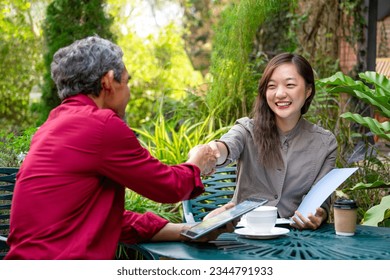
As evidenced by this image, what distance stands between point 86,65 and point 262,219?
0.80 meters

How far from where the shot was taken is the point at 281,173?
2887 millimetres

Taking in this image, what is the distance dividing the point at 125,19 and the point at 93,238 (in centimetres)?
1137

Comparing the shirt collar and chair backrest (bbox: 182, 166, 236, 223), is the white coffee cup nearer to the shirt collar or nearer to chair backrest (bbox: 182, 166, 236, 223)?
the shirt collar

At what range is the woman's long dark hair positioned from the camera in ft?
9.58

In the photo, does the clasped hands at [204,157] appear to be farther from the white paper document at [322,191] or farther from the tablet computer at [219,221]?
the white paper document at [322,191]

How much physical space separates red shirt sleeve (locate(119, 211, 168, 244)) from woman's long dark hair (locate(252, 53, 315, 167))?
0.77m

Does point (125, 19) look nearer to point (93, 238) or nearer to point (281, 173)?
point (281, 173)

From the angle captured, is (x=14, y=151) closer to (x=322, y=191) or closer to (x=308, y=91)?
(x=308, y=91)

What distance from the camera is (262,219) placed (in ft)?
7.43

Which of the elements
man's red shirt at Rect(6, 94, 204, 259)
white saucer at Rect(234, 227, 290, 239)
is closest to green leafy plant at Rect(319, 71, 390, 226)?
white saucer at Rect(234, 227, 290, 239)

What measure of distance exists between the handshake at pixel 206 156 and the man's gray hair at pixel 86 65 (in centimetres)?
46

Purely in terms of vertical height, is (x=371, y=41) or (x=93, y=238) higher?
(x=371, y=41)

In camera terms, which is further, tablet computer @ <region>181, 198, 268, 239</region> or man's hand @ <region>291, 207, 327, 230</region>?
man's hand @ <region>291, 207, 327, 230</region>
